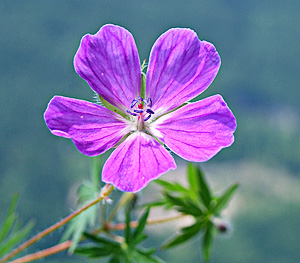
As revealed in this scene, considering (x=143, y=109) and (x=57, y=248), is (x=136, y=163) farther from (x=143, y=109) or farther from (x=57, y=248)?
(x=57, y=248)

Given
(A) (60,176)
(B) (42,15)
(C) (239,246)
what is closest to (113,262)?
(A) (60,176)

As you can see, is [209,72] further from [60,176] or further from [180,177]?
[180,177]

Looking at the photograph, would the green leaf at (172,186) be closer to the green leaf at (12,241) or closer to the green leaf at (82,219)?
the green leaf at (82,219)

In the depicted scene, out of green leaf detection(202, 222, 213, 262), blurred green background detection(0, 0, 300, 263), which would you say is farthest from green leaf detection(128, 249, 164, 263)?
blurred green background detection(0, 0, 300, 263)

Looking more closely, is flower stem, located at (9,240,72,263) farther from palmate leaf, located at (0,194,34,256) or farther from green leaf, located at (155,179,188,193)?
green leaf, located at (155,179,188,193)

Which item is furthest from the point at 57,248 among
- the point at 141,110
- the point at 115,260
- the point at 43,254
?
the point at 141,110

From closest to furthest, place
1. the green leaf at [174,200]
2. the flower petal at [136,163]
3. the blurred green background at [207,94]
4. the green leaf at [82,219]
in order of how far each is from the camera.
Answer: the flower petal at [136,163] → the green leaf at [82,219] → the green leaf at [174,200] → the blurred green background at [207,94]

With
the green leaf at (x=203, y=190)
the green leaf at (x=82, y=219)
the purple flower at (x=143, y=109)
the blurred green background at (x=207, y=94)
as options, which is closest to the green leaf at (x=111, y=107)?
the purple flower at (x=143, y=109)

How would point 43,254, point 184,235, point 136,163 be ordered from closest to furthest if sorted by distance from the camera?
point 136,163 → point 43,254 → point 184,235
